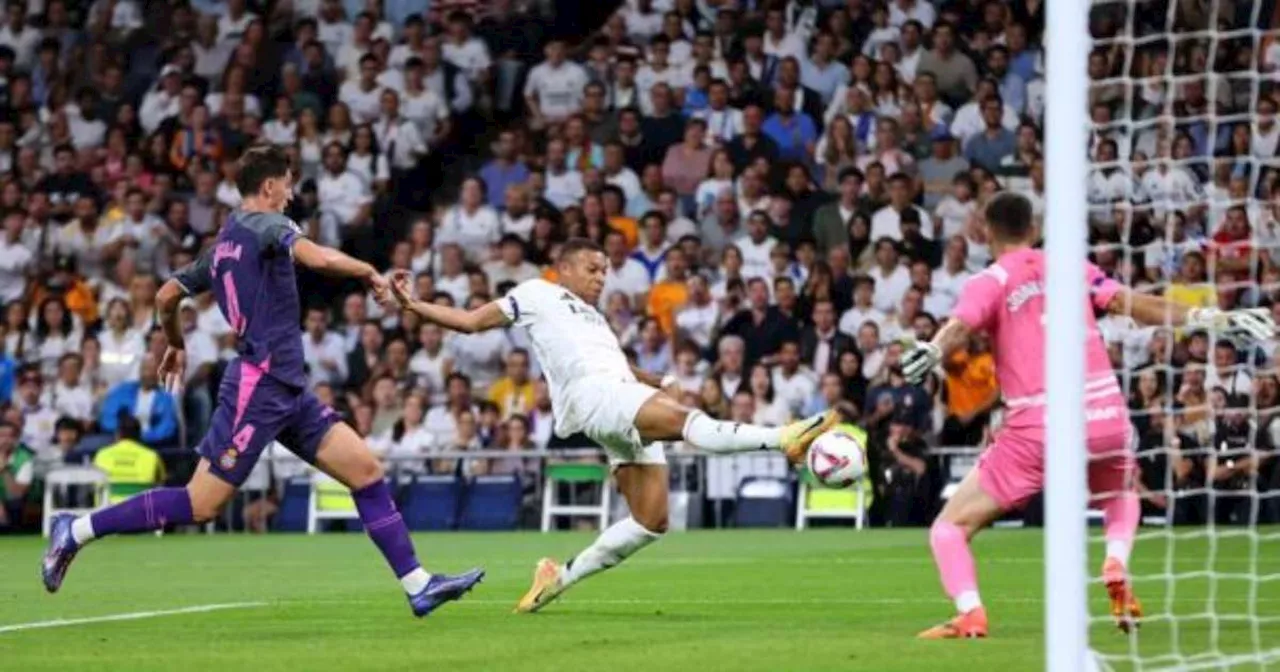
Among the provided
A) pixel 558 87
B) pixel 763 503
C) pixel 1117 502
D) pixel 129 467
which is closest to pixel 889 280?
pixel 763 503

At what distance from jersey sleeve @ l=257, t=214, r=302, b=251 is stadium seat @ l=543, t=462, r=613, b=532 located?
12.1 meters

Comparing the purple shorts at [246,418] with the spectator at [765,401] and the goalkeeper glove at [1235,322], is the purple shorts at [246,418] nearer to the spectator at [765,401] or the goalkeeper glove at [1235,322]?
the goalkeeper glove at [1235,322]

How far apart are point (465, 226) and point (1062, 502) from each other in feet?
64.8

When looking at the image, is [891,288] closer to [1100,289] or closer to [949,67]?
[949,67]

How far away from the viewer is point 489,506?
24.6 meters

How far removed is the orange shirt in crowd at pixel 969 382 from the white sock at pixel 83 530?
12.3 metres

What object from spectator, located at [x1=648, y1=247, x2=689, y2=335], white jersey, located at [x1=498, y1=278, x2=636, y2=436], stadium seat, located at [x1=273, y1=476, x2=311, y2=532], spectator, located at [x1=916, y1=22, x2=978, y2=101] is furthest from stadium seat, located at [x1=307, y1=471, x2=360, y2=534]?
white jersey, located at [x1=498, y1=278, x2=636, y2=436]

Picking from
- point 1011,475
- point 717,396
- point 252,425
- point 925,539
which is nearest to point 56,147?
point 717,396

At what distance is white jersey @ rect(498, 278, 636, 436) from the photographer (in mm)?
12648

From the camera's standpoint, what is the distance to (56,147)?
1136 inches

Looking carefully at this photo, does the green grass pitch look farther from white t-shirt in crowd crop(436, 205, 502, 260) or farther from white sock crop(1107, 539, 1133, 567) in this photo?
white t-shirt in crowd crop(436, 205, 502, 260)

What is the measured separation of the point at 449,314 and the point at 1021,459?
3099 millimetres

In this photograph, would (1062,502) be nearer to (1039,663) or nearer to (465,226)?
(1039,663)

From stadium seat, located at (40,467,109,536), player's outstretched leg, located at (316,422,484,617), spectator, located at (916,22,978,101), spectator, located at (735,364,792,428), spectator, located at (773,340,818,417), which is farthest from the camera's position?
spectator, located at (916,22,978,101)
